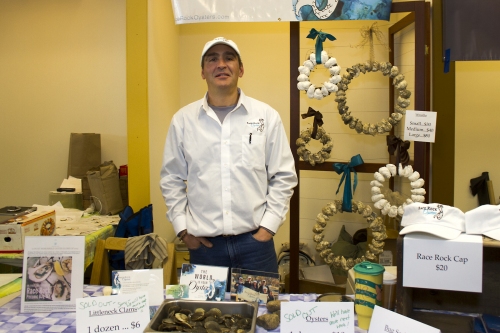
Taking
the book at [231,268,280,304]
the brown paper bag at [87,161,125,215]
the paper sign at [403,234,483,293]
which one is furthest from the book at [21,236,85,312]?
the brown paper bag at [87,161,125,215]

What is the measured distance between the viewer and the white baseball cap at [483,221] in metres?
1.13

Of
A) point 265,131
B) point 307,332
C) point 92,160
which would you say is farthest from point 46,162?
point 307,332

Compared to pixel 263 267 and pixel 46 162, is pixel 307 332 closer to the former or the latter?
pixel 263 267

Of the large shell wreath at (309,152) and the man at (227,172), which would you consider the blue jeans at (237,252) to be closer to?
the man at (227,172)

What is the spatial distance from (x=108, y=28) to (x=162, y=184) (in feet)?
7.86

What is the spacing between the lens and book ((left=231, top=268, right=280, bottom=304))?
1.37 meters

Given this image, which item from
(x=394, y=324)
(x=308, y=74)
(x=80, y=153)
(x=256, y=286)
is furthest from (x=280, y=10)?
(x=80, y=153)

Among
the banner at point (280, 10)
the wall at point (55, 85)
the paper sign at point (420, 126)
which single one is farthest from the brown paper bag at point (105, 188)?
the paper sign at point (420, 126)

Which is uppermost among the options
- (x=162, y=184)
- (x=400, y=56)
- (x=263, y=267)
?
(x=400, y=56)

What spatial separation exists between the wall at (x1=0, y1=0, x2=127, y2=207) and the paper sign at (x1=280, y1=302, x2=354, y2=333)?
3.07m

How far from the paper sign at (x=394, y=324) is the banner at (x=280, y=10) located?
1.75 m

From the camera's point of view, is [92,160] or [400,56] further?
[92,160]

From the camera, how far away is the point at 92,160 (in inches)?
150

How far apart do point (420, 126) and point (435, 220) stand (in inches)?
51.4
